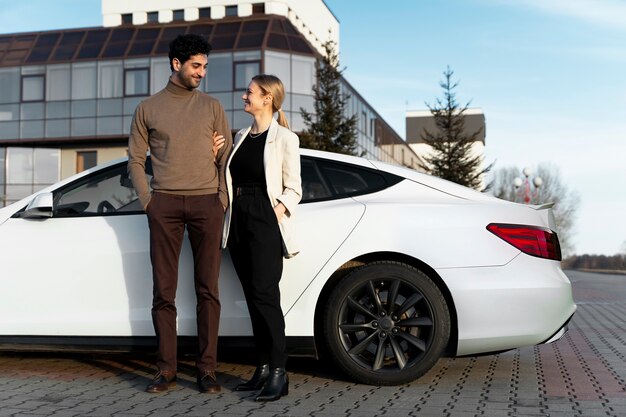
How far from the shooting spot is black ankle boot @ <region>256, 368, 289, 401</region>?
189 inches

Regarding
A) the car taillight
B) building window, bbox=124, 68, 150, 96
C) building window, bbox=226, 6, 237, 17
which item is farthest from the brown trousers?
building window, bbox=226, 6, 237, 17

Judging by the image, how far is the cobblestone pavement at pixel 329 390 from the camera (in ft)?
14.9

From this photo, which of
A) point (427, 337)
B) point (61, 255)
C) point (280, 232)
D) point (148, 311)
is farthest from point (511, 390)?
point (61, 255)

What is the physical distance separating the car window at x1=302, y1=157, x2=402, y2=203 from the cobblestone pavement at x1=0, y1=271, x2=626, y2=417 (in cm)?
118

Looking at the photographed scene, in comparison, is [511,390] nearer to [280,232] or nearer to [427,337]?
[427,337]

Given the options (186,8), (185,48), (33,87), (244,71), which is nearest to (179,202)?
(185,48)

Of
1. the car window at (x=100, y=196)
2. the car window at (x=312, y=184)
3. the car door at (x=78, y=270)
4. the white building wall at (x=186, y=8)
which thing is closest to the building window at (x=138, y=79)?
the white building wall at (x=186, y=8)

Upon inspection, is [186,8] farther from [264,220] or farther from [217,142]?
[264,220]

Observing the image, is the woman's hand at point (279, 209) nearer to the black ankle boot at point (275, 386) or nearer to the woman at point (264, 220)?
the woman at point (264, 220)

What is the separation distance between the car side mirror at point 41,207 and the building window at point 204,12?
43725 mm

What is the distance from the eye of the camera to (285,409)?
180 inches

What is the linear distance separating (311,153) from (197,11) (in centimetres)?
4394

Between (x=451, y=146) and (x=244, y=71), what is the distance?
1142 cm

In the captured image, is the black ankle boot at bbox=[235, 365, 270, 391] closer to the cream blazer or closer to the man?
the man
